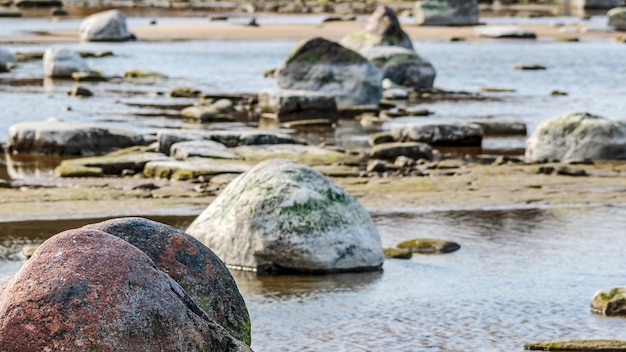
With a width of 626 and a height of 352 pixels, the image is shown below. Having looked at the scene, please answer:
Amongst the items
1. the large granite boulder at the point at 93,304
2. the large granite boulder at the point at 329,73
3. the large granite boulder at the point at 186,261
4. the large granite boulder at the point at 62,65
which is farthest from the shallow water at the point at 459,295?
the large granite boulder at the point at 62,65

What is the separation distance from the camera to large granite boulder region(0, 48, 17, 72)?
42.3m

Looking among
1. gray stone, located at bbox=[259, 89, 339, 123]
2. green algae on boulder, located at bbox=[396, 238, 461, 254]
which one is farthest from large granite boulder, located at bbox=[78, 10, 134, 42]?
green algae on boulder, located at bbox=[396, 238, 461, 254]

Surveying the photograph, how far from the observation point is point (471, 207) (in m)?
17.2

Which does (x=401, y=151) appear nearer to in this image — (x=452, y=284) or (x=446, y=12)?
(x=452, y=284)

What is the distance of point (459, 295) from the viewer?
11852 mm

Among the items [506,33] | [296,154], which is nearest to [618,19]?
[506,33]

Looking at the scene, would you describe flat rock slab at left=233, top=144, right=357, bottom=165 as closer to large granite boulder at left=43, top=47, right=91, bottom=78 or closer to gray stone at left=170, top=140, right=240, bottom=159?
gray stone at left=170, top=140, right=240, bottom=159

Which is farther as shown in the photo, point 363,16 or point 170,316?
point 363,16

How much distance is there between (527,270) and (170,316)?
702cm

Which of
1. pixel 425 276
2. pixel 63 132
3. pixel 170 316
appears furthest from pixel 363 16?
pixel 170 316

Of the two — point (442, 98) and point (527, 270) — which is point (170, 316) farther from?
point (442, 98)

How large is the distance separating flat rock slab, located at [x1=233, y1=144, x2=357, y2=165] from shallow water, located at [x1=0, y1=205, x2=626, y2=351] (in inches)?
243

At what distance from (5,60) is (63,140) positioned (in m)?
20.9

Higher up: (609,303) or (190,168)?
(609,303)
